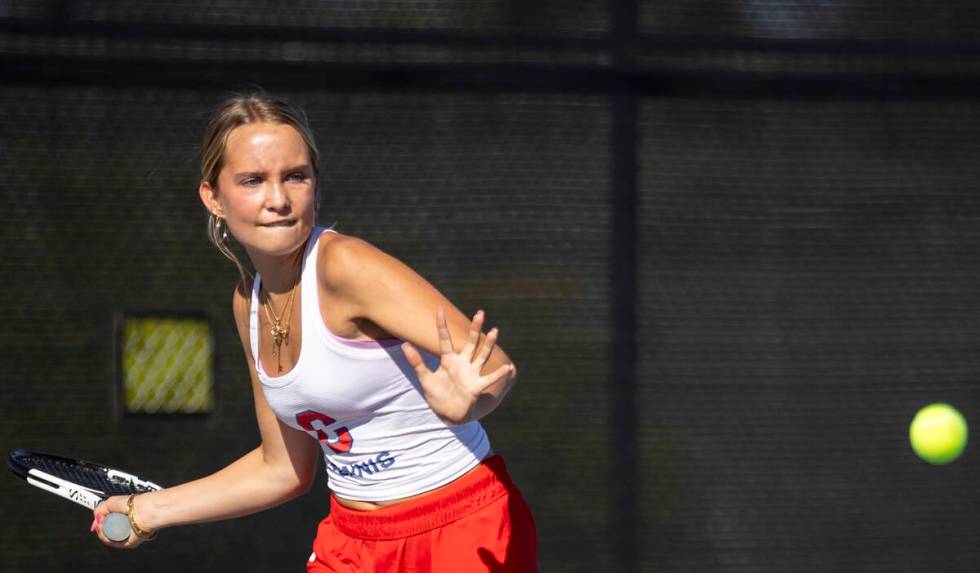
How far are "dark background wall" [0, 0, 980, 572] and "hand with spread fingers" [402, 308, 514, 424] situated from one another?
181 centimetres

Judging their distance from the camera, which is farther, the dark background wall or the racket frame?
the dark background wall

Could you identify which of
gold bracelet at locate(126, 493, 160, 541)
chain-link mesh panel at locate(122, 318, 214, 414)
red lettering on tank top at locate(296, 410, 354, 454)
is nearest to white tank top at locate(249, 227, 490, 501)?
red lettering on tank top at locate(296, 410, 354, 454)

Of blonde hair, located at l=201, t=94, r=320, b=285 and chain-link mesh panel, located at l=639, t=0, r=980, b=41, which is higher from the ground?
chain-link mesh panel, located at l=639, t=0, r=980, b=41

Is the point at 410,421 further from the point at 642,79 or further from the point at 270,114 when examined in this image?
the point at 642,79

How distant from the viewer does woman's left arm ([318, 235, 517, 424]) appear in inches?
68.6

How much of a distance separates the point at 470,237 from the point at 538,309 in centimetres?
29

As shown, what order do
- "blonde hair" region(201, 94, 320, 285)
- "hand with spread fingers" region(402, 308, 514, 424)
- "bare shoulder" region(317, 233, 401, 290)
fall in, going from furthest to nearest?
"blonde hair" region(201, 94, 320, 285), "bare shoulder" region(317, 233, 401, 290), "hand with spread fingers" region(402, 308, 514, 424)

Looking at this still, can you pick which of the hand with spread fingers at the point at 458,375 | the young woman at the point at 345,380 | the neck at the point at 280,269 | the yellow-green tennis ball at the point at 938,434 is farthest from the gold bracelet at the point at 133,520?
the yellow-green tennis ball at the point at 938,434

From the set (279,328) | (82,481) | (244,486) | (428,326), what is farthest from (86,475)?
(428,326)

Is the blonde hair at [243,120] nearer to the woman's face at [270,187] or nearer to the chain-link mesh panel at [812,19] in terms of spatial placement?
the woman's face at [270,187]

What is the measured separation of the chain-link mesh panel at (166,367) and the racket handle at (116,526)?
48.7 inches

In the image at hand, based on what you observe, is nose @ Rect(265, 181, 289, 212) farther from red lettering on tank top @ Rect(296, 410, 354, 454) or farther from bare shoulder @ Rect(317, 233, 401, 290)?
red lettering on tank top @ Rect(296, 410, 354, 454)

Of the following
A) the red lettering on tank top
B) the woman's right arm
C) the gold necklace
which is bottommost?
the woman's right arm

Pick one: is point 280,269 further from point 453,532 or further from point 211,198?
point 453,532
